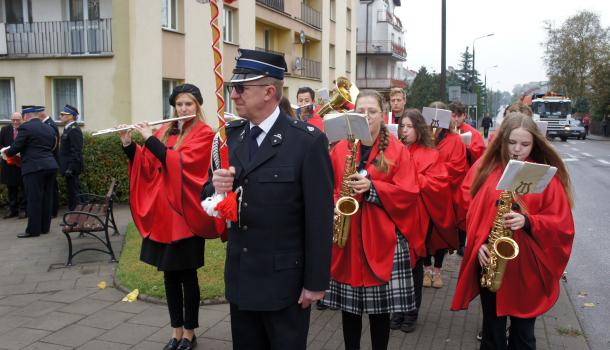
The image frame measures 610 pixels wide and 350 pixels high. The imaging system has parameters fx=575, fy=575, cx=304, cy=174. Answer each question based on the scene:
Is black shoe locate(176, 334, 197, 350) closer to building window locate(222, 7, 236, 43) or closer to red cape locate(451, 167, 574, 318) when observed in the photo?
red cape locate(451, 167, 574, 318)

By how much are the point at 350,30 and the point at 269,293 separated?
39.0 m

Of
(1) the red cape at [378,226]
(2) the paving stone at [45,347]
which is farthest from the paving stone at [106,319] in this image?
(1) the red cape at [378,226]

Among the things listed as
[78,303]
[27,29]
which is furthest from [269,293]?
[27,29]

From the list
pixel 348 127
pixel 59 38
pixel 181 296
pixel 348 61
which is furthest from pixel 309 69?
pixel 348 127

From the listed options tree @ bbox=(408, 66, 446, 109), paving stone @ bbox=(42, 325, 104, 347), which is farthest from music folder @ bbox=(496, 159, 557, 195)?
tree @ bbox=(408, 66, 446, 109)

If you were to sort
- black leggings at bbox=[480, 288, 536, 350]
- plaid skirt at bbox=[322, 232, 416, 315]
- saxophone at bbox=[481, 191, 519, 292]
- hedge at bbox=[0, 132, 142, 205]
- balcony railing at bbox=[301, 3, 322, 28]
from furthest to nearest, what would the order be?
balcony railing at bbox=[301, 3, 322, 28] → hedge at bbox=[0, 132, 142, 205] → plaid skirt at bbox=[322, 232, 416, 315] → black leggings at bbox=[480, 288, 536, 350] → saxophone at bbox=[481, 191, 519, 292]

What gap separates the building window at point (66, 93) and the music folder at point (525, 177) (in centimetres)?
1583

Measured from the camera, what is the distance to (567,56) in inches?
2306

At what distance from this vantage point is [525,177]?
336 cm

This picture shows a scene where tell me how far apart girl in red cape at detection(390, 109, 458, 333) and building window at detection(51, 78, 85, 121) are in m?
14.1

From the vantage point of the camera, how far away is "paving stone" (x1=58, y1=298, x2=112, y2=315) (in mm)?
5699

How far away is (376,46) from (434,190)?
54.4 m

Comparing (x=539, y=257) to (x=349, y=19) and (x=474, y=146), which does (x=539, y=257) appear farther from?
(x=349, y=19)

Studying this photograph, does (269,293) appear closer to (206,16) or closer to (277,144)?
(277,144)
